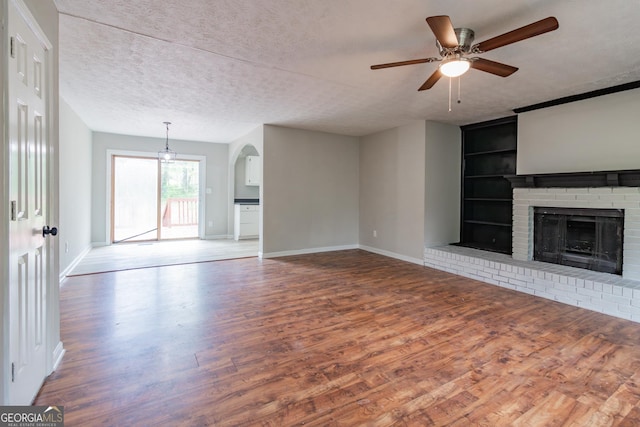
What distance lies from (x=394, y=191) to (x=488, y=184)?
159 centimetres

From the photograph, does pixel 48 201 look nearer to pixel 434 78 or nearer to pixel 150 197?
pixel 434 78

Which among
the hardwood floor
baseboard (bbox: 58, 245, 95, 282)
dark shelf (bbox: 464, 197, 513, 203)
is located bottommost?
the hardwood floor

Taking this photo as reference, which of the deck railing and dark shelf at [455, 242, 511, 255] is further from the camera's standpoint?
the deck railing

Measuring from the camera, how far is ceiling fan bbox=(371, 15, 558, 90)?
1850 millimetres

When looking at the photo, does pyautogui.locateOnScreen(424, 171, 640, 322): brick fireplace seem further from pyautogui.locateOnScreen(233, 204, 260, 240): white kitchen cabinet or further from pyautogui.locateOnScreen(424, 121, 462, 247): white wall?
pyautogui.locateOnScreen(233, 204, 260, 240): white kitchen cabinet

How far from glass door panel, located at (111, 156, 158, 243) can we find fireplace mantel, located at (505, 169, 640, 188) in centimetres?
722

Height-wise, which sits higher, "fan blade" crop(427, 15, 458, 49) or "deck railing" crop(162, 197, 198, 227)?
"fan blade" crop(427, 15, 458, 49)

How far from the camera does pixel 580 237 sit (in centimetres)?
368

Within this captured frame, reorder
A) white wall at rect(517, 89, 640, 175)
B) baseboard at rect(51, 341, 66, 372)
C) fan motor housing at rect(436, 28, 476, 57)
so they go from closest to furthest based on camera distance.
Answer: baseboard at rect(51, 341, 66, 372)
fan motor housing at rect(436, 28, 476, 57)
white wall at rect(517, 89, 640, 175)

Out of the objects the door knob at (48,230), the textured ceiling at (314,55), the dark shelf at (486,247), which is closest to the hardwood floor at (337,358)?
the door knob at (48,230)

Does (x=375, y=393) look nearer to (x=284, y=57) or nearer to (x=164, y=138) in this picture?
(x=284, y=57)

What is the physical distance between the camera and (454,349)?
227 centimetres

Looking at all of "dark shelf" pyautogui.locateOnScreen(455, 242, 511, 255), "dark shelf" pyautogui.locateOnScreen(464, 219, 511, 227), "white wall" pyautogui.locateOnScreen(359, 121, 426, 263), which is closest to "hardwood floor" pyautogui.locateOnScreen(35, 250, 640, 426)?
"dark shelf" pyautogui.locateOnScreen(455, 242, 511, 255)

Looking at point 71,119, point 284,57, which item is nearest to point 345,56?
point 284,57
